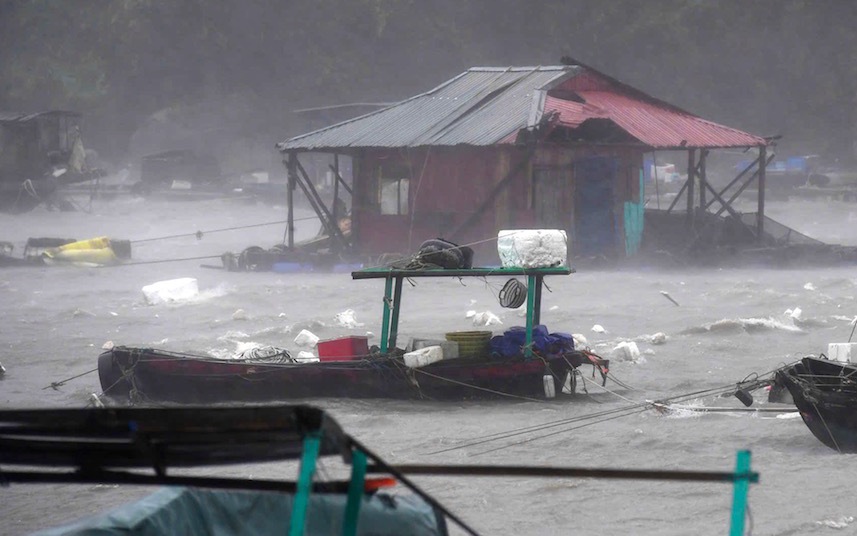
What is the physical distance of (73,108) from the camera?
5475cm

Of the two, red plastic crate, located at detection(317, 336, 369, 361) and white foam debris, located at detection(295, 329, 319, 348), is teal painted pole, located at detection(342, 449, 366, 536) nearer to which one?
red plastic crate, located at detection(317, 336, 369, 361)

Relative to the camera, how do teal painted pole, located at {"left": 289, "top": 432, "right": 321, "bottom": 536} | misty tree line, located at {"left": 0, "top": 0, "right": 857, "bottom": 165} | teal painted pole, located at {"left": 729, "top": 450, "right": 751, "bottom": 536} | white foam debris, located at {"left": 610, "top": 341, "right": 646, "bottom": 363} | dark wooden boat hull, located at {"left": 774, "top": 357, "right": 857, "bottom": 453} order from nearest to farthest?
teal painted pole, located at {"left": 289, "top": 432, "right": 321, "bottom": 536}, teal painted pole, located at {"left": 729, "top": 450, "right": 751, "bottom": 536}, dark wooden boat hull, located at {"left": 774, "top": 357, "right": 857, "bottom": 453}, white foam debris, located at {"left": 610, "top": 341, "right": 646, "bottom": 363}, misty tree line, located at {"left": 0, "top": 0, "right": 857, "bottom": 165}

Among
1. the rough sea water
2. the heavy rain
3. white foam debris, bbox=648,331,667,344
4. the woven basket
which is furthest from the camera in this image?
white foam debris, bbox=648,331,667,344

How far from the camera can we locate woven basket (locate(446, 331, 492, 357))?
12.7m

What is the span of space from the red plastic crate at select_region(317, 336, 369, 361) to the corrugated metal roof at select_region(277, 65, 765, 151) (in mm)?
10988

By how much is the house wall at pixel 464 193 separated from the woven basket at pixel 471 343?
448 inches

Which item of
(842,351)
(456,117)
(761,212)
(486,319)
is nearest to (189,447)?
(842,351)

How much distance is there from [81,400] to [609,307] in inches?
393

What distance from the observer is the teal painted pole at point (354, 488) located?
10.9 feet

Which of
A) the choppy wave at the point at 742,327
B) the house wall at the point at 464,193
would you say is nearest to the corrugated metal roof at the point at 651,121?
the house wall at the point at 464,193

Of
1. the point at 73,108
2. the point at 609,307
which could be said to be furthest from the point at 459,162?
the point at 73,108

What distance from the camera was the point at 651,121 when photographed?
26453mm

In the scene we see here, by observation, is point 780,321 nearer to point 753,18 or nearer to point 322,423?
point 322,423

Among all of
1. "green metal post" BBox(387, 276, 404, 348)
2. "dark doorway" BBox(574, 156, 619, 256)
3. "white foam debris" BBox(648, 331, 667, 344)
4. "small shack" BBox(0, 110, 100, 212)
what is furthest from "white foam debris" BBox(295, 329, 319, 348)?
"small shack" BBox(0, 110, 100, 212)
